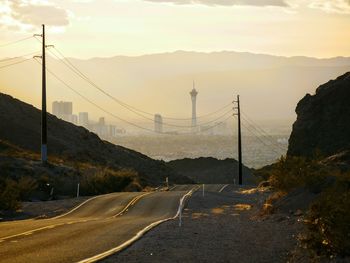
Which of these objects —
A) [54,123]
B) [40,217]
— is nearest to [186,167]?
[54,123]

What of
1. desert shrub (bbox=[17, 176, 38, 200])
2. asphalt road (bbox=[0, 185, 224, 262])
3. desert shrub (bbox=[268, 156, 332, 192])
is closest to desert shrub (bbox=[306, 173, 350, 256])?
asphalt road (bbox=[0, 185, 224, 262])

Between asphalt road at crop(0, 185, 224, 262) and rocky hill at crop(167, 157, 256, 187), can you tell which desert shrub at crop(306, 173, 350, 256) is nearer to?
asphalt road at crop(0, 185, 224, 262)

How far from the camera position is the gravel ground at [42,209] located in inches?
1296

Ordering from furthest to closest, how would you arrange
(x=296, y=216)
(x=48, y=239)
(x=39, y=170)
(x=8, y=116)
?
1. (x=8, y=116)
2. (x=39, y=170)
3. (x=296, y=216)
4. (x=48, y=239)

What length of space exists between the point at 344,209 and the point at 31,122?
84551mm

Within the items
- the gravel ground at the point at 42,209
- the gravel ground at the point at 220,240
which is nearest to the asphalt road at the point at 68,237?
the gravel ground at the point at 220,240

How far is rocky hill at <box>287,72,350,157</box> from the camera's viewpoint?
49.6m

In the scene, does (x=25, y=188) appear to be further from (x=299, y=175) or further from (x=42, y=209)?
(x=299, y=175)

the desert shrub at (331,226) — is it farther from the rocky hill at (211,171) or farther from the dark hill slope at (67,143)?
the rocky hill at (211,171)

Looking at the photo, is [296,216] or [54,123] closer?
[296,216]

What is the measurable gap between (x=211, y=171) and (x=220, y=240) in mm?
98476

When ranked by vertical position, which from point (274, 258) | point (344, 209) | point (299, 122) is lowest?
point (274, 258)

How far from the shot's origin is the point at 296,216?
26.6 meters

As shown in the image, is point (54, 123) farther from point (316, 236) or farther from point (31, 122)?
point (316, 236)
